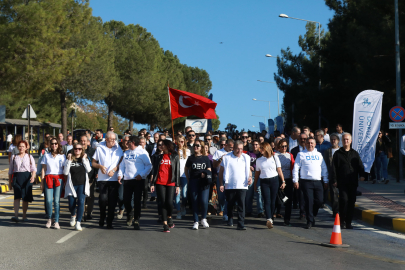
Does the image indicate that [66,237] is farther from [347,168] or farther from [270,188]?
[347,168]

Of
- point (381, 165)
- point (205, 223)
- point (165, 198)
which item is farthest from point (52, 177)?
point (381, 165)

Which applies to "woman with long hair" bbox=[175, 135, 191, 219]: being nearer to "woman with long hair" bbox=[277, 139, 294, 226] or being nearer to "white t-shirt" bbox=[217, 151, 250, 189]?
"white t-shirt" bbox=[217, 151, 250, 189]

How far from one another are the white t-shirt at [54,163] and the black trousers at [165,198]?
2.08 meters

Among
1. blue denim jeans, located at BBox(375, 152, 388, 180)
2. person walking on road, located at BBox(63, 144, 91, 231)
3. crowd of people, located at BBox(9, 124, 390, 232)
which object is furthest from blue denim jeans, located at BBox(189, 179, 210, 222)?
blue denim jeans, located at BBox(375, 152, 388, 180)

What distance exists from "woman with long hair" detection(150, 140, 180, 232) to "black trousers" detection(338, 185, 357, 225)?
3205mm

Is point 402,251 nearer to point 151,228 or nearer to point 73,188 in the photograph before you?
point 151,228

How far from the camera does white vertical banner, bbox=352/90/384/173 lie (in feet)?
46.8

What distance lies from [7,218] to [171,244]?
483 centimetres

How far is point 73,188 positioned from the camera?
31.7ft

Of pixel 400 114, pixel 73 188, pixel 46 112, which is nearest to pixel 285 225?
pixel 73 188

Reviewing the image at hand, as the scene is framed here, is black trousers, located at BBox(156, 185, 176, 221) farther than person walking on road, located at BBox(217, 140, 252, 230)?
No

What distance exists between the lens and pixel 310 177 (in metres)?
9.84

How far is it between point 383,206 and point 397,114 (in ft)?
21.2

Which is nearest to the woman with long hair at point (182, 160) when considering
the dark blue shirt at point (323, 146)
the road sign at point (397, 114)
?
the dark blue shirt at point (323, 146)
